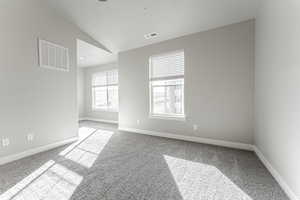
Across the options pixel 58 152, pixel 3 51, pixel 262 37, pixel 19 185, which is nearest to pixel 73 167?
pixel 19 185

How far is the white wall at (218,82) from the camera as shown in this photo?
10.1ft

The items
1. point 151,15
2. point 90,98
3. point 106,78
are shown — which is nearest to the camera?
point 151,15

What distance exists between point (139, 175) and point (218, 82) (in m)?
2.62

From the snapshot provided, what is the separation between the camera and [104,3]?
2896mm

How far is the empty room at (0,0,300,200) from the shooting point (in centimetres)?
182

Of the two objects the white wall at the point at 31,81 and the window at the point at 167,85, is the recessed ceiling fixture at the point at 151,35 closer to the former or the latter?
the window at the point at 167,85

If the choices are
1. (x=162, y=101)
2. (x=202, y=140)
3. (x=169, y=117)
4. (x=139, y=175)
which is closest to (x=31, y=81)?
(x=139, y=175)

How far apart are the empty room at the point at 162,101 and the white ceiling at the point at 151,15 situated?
0.03 m

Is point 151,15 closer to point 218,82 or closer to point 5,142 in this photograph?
point 218,82

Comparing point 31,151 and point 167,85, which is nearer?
point 31,151

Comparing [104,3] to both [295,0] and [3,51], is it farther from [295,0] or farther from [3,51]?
[295,0]

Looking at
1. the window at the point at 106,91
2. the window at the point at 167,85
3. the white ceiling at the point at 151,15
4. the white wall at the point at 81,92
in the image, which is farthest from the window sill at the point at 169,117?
the white wall at the point at 81,92

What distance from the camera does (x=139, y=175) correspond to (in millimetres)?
2145

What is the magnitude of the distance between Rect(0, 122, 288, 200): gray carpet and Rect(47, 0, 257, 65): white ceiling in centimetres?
279
